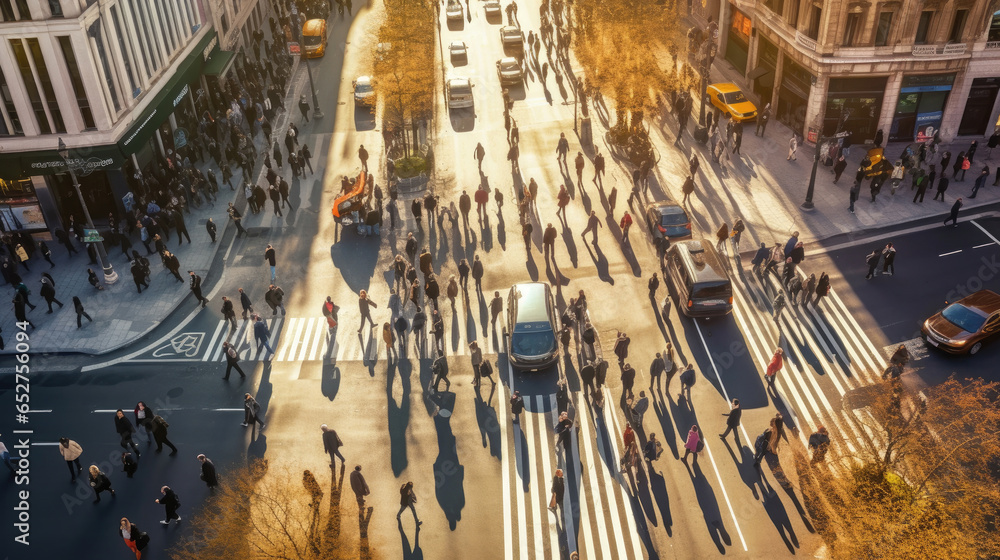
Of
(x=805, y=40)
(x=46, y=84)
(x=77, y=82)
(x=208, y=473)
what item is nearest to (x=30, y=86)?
(x=46, y=84)

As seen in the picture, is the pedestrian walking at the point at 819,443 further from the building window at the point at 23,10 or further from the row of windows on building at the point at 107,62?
the building window at the point at 23,10

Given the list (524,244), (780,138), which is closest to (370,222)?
(524,244)

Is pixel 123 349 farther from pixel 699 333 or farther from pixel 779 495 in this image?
pixel 779 495

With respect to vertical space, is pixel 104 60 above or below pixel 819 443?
above

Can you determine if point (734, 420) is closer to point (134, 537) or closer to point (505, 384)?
point (505, 384)

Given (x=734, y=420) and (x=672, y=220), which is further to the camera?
(x=672, y=220)

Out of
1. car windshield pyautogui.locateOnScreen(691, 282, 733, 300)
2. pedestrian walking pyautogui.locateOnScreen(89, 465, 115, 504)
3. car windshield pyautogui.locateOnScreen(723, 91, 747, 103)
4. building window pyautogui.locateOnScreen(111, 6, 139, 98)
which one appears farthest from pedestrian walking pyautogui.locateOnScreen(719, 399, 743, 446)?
building window pyautogui.locateOnScreen(111, 6, 139, 98)

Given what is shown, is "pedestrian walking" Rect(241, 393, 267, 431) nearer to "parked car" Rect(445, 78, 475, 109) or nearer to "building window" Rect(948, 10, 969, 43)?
"parked car" Rect(445, 78, 475, 109)
